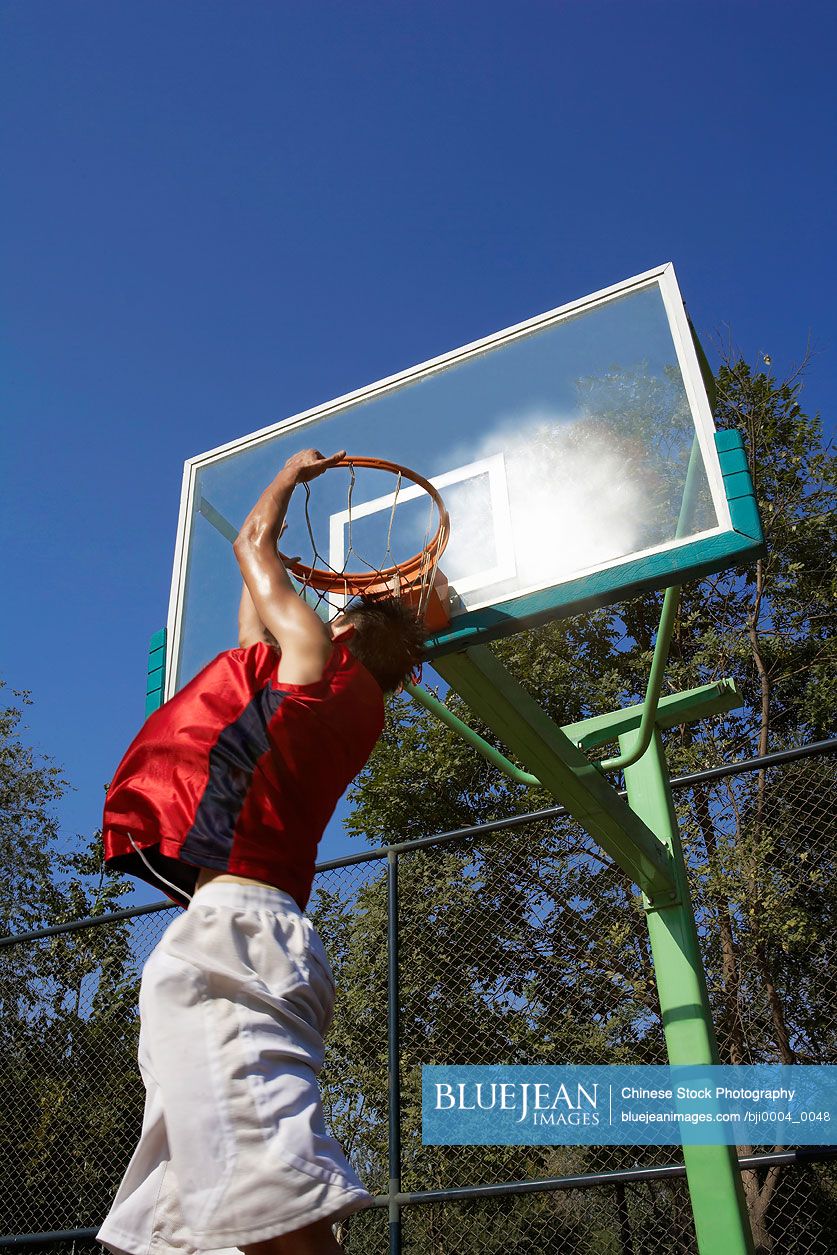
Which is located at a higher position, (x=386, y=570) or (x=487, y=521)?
(x=487, y=521)

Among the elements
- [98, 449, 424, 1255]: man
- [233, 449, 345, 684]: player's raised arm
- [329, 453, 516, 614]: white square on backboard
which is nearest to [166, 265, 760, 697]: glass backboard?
[329, 453, 516, 614]: white square on backboard

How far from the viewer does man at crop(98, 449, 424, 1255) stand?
4.49 ft

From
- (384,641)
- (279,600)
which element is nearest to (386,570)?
(384,641)

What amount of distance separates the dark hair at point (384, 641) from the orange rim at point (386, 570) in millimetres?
1018

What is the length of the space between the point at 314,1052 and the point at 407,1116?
649 cm

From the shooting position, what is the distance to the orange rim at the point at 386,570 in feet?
11.1

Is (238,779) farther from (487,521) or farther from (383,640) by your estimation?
(487,521)

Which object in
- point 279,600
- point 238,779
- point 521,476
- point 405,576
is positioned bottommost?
point 238,779

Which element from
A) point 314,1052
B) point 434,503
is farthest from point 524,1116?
point 314,1052

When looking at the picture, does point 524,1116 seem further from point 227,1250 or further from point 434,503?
point 227,1250

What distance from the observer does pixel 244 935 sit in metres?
1.57

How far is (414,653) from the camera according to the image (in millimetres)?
2350

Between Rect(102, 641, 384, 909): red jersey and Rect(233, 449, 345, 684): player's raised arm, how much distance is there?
0.11 feet

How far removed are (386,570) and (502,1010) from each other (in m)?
4.54
